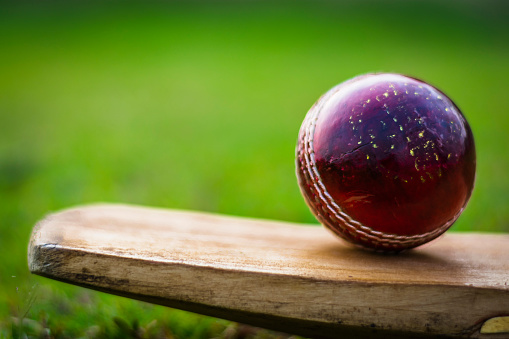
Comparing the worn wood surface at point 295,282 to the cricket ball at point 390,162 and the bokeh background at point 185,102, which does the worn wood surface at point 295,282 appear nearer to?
the cricket ball at point 390,162

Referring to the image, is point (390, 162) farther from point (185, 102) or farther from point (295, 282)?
point (185, 102)

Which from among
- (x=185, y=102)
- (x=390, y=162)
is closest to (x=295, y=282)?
(x=390, y=162)

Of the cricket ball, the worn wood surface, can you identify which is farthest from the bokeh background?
the cricket ball

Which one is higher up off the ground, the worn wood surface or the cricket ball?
the cricket ball

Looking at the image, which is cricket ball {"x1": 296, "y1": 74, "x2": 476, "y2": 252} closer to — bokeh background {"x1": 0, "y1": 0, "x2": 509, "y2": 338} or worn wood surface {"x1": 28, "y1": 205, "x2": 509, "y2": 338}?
worn wood surface {"x1": 28, "y1": 205, "x2": 509, "y2": 338}

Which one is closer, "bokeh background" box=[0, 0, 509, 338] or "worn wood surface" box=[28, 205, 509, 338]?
"worn wood surface" box=[28, 205, 509, 338]

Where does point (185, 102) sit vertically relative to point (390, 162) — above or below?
below

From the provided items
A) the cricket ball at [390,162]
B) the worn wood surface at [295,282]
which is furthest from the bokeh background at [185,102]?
the cricket ball at [390,162]
